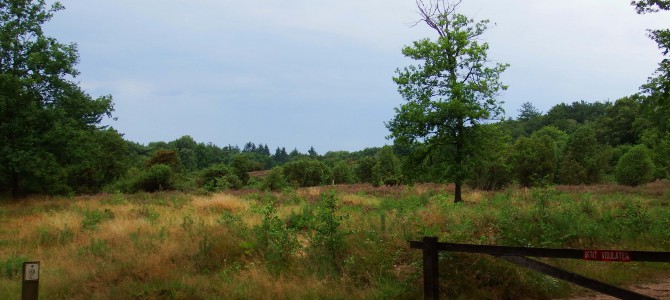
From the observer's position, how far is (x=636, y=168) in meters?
44.3

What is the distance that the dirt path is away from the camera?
26.1ft

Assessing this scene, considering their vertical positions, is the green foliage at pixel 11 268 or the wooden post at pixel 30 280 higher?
the wooden post at pixel 30 280

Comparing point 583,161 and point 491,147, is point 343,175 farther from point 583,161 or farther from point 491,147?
point 491,147

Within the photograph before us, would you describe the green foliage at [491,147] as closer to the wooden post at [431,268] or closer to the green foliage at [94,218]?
the green foliage at [94,218]

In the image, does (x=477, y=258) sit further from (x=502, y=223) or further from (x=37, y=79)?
(x=37, y=79)

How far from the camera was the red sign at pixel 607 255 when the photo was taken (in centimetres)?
494

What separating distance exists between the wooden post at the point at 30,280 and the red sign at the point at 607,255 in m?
6.73

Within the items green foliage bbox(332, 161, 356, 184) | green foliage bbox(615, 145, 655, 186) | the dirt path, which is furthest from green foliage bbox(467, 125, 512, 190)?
green foliage bbox(332, 161, 356, 184)

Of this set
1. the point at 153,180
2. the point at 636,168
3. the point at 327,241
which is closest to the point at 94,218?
the point at 327,241

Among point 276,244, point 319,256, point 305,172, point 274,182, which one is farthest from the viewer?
point 305,172

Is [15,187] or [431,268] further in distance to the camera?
[15,187]

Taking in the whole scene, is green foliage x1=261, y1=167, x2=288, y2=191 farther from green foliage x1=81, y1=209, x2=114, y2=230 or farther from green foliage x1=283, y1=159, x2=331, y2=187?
green foliage x1=81, y1=209, x2=114, y2=230

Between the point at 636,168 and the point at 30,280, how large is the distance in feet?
159

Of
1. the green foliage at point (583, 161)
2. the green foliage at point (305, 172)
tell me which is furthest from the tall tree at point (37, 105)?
the green foliage at point (583, 161)
